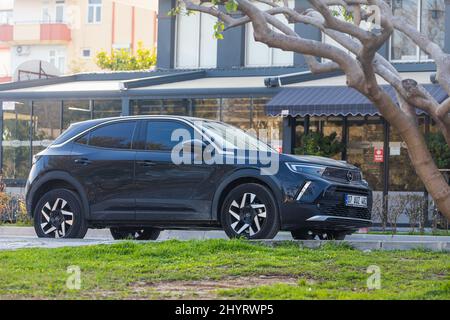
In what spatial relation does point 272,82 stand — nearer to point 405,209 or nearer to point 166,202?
point 405,209

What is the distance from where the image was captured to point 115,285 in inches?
365

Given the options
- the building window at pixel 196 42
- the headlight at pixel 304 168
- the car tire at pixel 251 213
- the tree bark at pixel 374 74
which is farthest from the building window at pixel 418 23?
the tree bark at pixel 374 74

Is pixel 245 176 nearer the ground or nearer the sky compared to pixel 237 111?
nearer the ground

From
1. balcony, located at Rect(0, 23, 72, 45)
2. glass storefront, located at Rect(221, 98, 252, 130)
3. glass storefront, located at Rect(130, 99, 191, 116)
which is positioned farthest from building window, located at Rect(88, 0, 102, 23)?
glass storefront, located at Rect(221, 98, 252, 130)

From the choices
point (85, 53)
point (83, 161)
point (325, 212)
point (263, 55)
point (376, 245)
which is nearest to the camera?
point (376, 245)

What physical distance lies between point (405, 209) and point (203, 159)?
326 inches

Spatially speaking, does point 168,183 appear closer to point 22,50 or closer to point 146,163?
point 146,163

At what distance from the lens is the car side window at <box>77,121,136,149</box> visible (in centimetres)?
1489

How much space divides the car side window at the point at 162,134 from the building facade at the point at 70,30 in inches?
1814

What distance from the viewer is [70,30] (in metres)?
61.8

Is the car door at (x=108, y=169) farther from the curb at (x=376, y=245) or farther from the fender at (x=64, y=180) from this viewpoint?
the curb at (x=376, y=245)

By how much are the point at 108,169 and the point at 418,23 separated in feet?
47.5

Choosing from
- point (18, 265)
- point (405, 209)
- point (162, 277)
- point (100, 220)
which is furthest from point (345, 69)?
point (405, 209)
